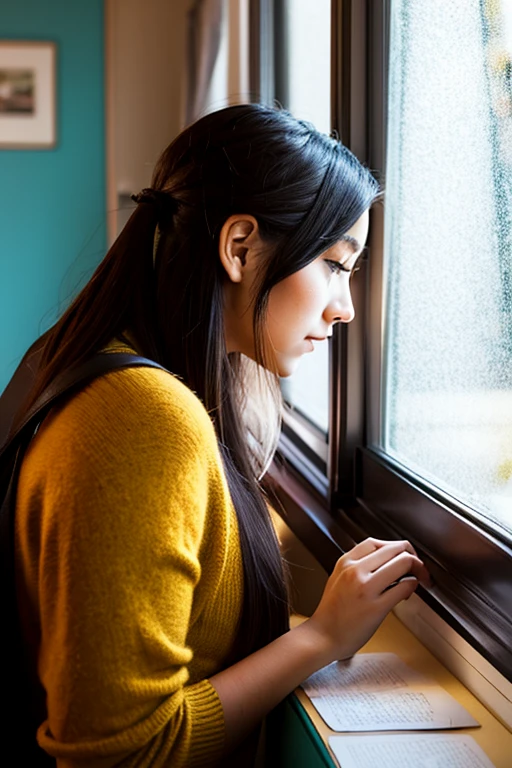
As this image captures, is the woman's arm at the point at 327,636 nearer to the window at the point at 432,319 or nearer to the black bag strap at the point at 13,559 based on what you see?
the window at the point at 432,319

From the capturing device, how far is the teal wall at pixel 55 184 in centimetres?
402

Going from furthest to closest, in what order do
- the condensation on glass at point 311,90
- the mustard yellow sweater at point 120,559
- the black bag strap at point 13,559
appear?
the condensation on glass at point 311,90, the black bag strap at point 13,559, the mustard yellow sweater at point 120,559

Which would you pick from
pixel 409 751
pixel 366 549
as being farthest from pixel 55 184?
pixel 409 751

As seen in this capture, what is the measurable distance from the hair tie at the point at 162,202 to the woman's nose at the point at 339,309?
0.75 feet

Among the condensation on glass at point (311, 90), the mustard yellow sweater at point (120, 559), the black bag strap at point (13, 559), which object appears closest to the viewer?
the mustard yellow sweater at point (120, 559)

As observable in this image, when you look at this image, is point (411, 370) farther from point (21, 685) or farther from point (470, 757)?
point (21, 685)

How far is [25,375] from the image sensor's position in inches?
47.4

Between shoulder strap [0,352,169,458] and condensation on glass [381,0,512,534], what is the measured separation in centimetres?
43

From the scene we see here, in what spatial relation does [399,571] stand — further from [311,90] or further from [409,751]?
[311,90]

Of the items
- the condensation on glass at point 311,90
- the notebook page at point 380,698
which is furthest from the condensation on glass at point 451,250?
the condensation on glass at point 311,90

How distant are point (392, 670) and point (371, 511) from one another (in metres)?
0.38

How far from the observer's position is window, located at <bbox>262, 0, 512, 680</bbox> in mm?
1048

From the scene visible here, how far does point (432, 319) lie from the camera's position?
1.27m

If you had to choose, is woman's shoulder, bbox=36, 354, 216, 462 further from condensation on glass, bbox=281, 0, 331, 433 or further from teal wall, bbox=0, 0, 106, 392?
teal wall, bbox=0, 0, 106, 392
